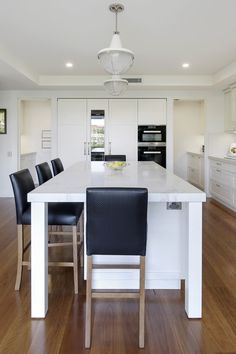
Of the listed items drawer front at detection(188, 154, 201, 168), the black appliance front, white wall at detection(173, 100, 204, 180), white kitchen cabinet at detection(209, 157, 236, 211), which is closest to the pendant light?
white kitchen cabinet at detection(209, 157, 236, 211)

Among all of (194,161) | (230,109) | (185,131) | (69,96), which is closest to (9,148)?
(69,96)

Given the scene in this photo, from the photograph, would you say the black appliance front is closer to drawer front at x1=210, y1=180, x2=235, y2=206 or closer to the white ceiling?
drawer front at x1=210, y1=180, x2=235, y2=206

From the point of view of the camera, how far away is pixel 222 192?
5836mm

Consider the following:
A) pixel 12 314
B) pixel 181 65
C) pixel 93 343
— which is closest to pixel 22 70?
pixel 181 65

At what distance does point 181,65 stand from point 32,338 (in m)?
4.66

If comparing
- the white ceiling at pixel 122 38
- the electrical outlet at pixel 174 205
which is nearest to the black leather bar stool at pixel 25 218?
the electrical outlet at pixel 174 205

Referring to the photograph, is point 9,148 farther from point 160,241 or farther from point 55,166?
point 160,241

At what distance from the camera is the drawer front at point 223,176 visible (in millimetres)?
5328

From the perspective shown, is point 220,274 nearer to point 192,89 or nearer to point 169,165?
point 169,165

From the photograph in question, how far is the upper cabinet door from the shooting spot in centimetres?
658

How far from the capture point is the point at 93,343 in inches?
73.4

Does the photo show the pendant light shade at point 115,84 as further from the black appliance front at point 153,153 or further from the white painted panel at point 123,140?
the black appliance front at point 153,153

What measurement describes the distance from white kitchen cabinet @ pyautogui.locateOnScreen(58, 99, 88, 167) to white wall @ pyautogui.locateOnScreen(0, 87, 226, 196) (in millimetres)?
126

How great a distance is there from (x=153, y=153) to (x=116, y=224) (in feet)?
16.4
